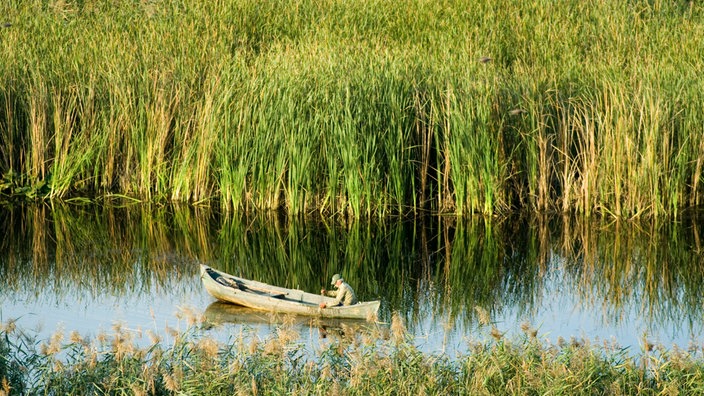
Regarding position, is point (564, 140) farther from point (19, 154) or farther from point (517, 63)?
point (19, 154)

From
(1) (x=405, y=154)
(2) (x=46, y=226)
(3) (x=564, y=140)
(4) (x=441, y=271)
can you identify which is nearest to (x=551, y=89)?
(3) (x=564, y=140)

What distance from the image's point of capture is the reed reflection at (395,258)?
1136cm

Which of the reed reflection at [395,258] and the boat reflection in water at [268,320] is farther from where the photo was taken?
the reed reflection at [395,258]

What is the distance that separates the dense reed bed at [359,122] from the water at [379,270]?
1.42 ft

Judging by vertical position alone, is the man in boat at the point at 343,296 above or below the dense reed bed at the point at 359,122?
below

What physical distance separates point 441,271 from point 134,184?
4521mm

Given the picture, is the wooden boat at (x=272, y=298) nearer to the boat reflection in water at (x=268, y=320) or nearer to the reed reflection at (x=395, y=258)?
the boat reflection in water at (x=268, y=320)

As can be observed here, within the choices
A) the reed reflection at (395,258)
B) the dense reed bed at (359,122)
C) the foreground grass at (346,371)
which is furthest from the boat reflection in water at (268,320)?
the dense reed bed at (359,122)

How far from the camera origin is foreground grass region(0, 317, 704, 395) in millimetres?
7559

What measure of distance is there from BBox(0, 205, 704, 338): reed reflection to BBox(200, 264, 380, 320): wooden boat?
1.57ft

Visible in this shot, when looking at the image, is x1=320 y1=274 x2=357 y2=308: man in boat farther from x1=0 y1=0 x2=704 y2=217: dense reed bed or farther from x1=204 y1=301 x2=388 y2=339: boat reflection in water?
x1=0 y1=0 x2=704 y2=217: dense reed bed

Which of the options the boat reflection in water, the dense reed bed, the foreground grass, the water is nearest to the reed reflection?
the water

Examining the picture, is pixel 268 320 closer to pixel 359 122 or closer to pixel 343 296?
pixel 343 296

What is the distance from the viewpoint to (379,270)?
1238 cm
